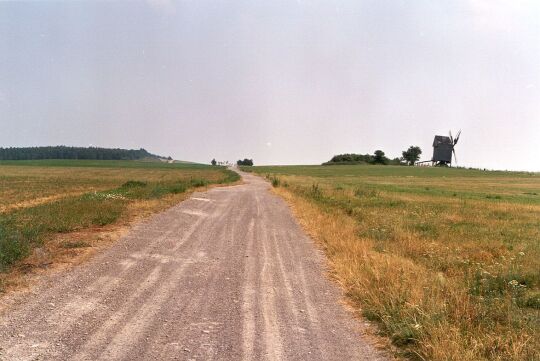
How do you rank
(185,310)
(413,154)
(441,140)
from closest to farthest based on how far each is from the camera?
(185,310) → (441,140) → (413,154)

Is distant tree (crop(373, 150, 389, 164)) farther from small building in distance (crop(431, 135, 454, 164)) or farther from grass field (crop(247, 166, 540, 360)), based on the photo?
grass field (crop(247, 166, 540, 360))

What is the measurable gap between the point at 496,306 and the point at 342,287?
268 centimetres

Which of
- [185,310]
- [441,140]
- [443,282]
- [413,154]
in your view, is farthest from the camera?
[413,154]

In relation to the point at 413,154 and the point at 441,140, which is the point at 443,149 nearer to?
the point at 441,140

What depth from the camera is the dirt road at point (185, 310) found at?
476 centimetres

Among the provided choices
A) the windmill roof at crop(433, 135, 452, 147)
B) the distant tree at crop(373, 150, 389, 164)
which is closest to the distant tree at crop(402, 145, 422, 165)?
the distant tree at crop(373, 150, 389, 164)

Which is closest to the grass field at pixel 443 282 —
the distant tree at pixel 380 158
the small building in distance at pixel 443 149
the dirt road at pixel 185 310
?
the dirt road at pixel 185 310

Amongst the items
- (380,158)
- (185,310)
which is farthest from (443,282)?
(380,158)

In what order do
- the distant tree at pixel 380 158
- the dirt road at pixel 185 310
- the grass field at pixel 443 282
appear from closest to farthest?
the dirt road at pixel 185 310 → the grass field at pixel 443 282 → the distant tree at pixel 380 158

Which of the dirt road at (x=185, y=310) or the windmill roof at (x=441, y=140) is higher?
the windmill roof at (x=441, y=140)

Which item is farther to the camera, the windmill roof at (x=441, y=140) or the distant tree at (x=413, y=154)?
the distant tree at (x=413, y=154)

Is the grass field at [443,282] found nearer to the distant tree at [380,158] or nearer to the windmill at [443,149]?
the windmill at [443,149]

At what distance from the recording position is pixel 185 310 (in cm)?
600

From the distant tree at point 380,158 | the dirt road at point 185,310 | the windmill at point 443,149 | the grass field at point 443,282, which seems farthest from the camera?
the distant tree at point 380,158
